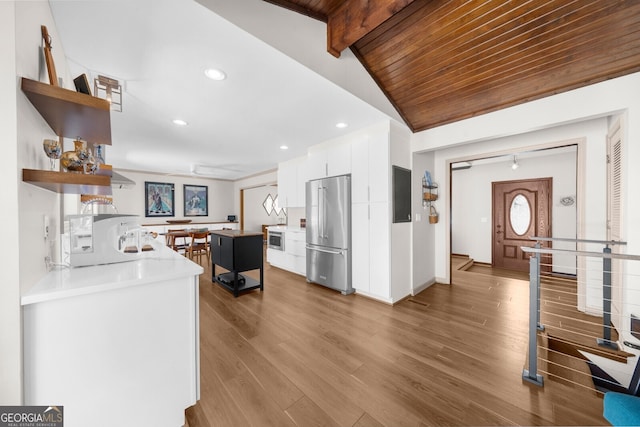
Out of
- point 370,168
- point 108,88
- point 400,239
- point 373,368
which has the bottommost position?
point 373,368

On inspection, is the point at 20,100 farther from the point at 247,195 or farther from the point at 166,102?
the point at 247,195

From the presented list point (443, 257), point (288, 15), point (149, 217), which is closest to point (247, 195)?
point (149, 217)

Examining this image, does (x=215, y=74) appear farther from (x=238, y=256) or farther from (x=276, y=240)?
(x=276, y=240)

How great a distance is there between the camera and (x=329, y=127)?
3518 millimetres

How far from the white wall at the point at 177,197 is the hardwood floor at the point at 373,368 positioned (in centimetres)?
583

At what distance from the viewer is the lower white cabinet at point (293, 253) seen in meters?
4.71

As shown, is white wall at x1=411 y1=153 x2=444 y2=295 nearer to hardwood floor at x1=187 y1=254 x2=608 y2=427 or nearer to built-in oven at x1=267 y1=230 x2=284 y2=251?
hardwood floor at x1=187 y1=254 x2=608 y2=427

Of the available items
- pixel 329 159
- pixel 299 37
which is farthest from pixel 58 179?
pixel 329 159

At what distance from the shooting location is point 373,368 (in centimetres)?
195

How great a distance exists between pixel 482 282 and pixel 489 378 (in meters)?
2.99

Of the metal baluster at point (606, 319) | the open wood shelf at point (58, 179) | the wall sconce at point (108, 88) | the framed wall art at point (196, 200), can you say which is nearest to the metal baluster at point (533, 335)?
the metal baluster at point (606, 319)

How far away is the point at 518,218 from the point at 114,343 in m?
7.01

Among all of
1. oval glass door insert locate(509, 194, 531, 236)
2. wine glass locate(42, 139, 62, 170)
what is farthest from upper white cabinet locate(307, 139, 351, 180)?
oval glass door insert locate(509, 194, 531, 236)

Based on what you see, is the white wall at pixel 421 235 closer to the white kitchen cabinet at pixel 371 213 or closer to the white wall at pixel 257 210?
the white kitchen cabinet at pixel 371 213
